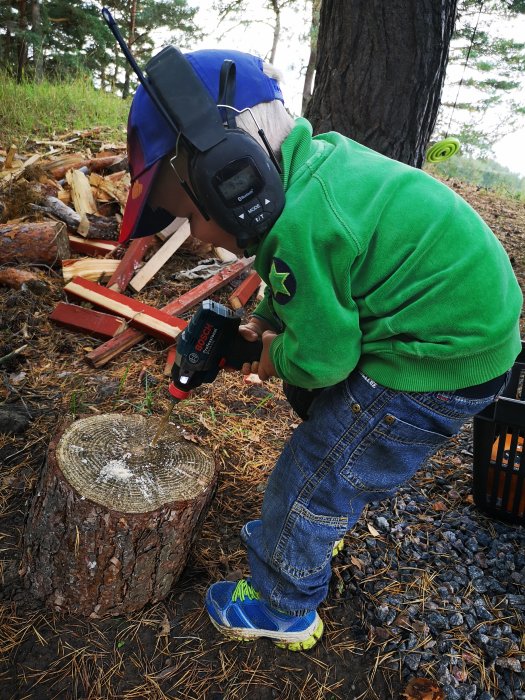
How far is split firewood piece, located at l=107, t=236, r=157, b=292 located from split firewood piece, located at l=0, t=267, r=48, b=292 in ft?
1.69

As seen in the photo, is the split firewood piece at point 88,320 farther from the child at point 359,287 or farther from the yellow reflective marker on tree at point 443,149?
the yellow reflective marker on tree at point 443,149

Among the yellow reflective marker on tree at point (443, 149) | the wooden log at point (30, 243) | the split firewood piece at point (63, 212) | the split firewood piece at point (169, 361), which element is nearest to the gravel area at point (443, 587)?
the split firewood piece at point (169, 361)

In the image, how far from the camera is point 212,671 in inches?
75.5

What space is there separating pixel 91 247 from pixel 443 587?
383 centimetres

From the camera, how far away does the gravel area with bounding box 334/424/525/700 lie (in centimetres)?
193

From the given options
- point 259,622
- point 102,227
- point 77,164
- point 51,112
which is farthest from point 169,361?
point 51,112

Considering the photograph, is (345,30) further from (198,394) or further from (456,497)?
(456,497)

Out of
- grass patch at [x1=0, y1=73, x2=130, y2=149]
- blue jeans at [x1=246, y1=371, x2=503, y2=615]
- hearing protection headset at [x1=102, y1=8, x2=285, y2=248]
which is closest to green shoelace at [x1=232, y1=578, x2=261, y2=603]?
blue jeans at [x1=246, y1=371, x2=503, y2=615]

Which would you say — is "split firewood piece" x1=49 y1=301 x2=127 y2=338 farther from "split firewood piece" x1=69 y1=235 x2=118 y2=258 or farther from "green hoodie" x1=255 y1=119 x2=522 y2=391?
"green hoodie" x1=255 y1=119 x2=522 y2=391

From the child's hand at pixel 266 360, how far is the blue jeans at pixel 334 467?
0.22 m

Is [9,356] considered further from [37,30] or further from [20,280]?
[37,30]

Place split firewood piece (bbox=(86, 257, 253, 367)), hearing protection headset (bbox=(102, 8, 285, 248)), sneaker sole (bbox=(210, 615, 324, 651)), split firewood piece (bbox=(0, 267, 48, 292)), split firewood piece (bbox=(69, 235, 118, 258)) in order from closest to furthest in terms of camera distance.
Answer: hearing protection headset (bbox=(102, 8, 285, 248))
sneaker sole (bbox=(210, 615, 324, 651))
split firewood piece (bbox=(86, 257, 253, 367))
split firewood piece (bbox=(0, 267, 48, 292))
split firewood piece (bbox=(69, 235, 118, 258))

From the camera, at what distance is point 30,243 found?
4.16 m

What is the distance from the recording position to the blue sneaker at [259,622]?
196 centimetres
